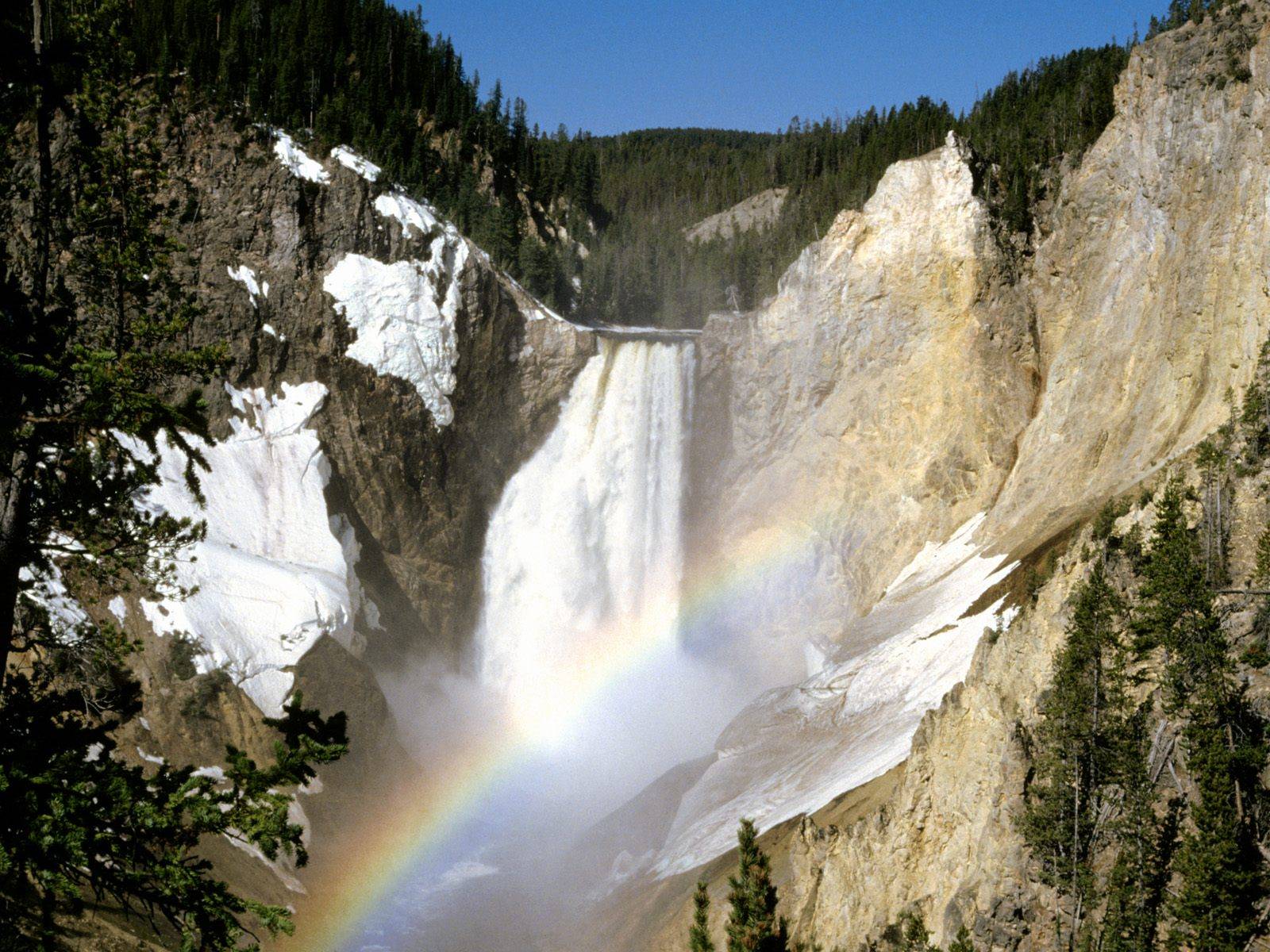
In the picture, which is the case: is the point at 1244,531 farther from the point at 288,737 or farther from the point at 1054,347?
the point at 1054,347

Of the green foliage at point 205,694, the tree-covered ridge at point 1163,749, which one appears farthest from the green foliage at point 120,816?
the green foliage at point 205,694

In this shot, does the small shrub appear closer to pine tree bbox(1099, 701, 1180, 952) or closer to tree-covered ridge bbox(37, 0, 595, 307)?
tree-covered ridge bbox(37, 0, 595, 307)

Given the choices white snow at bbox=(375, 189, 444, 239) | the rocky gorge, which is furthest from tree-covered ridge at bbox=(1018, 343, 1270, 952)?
white snow at bbox=(375, 189, 444, 239)

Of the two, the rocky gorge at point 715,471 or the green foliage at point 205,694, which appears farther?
the green foliage at point 205,694

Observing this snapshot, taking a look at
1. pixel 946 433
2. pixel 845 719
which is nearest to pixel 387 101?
pixel 946 433

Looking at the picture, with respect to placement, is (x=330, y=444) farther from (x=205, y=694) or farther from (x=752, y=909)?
(x=752, y=909)

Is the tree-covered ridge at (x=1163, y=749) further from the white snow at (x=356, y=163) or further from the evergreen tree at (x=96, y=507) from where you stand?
the white snow at (x=356, y=163)
